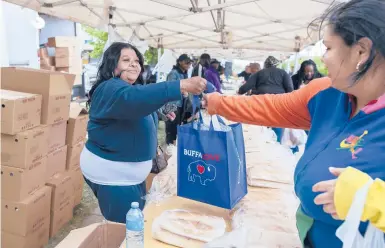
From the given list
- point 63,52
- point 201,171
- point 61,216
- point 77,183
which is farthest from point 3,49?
point 201,171

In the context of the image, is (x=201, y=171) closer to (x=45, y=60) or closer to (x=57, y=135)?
(x=57, y=135)

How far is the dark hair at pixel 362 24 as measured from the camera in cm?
81

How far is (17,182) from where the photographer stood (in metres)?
2.20

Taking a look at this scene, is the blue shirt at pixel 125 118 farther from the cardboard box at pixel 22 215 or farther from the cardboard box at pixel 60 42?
the cardboard box at pixel 60 42

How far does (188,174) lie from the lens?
1.37m

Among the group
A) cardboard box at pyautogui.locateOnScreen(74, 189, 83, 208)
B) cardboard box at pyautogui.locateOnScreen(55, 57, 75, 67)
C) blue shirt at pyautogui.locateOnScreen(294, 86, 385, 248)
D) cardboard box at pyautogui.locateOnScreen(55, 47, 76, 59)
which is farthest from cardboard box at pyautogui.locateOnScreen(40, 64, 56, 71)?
blue shirt at pyautogui.locateOnScreen(294, 86, 385, 248)

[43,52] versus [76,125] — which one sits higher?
[43,52]

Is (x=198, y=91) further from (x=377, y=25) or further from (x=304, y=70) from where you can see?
(x=304, y=70)

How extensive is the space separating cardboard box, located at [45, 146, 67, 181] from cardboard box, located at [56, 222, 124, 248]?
139 cm

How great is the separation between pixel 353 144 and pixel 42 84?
2135 mm

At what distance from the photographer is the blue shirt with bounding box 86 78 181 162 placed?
4.44ft

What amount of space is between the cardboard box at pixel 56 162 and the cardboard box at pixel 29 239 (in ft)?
1.16

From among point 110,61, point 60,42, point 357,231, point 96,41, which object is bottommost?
point 357,231

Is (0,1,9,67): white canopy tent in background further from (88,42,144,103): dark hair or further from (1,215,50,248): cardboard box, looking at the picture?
(88,42,144,103): dark hair
